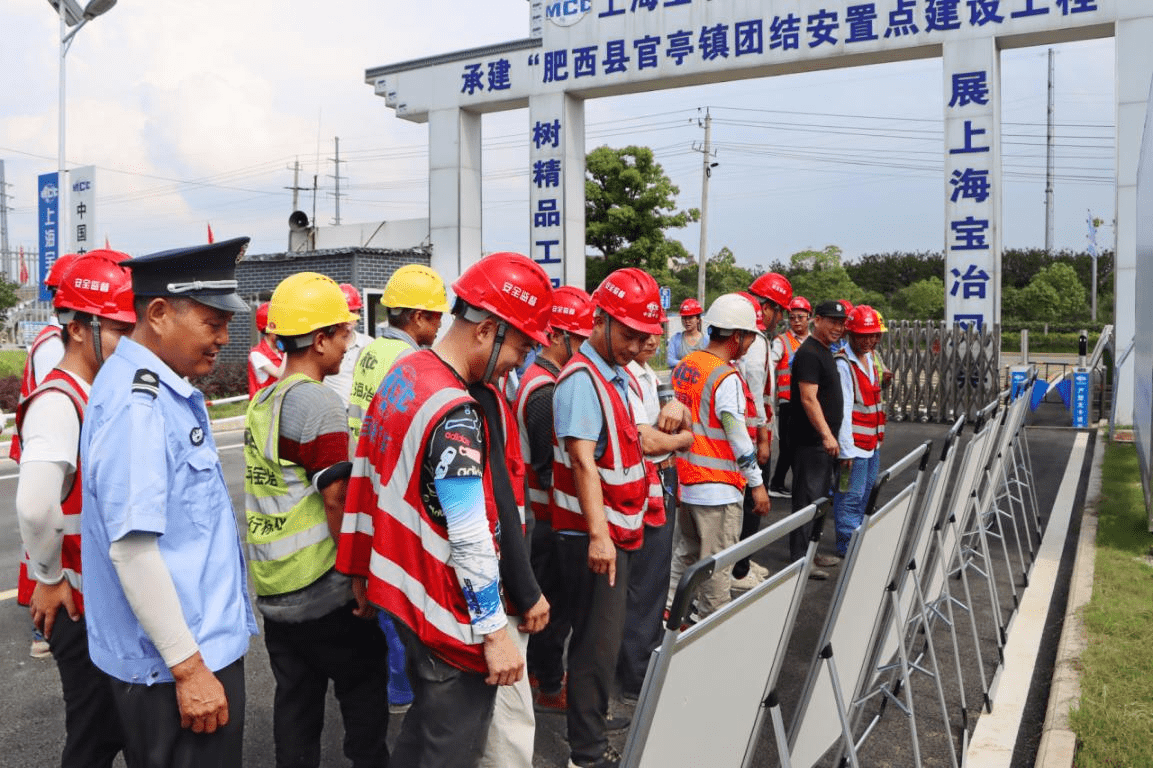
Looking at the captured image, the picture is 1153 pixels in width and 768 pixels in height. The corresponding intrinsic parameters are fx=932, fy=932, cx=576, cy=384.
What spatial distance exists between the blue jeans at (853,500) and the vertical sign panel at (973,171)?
347 inches

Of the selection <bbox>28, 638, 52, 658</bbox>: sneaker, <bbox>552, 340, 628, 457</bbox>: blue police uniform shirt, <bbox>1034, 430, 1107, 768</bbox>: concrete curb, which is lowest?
<bbox>28, 638, 52, 658</bbox>: sneaker

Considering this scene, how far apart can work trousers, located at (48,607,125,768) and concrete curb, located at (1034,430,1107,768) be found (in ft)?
11.2

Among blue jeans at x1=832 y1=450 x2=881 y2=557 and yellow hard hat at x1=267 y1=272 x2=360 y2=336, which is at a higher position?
yellow hard hat at x1=267 y1=272 x2=360 y2=336

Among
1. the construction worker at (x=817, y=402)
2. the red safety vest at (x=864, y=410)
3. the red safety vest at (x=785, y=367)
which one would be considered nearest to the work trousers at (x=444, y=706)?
the construction worker at (x=817, y=402)

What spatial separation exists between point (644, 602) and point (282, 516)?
6.41 feet

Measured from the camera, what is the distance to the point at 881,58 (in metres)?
15.5

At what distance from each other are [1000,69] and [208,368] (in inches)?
601

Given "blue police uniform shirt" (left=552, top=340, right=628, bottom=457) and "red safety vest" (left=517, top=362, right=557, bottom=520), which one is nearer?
"blue police uniform shirt" (left=552, top=340, right=628, bottom=457)

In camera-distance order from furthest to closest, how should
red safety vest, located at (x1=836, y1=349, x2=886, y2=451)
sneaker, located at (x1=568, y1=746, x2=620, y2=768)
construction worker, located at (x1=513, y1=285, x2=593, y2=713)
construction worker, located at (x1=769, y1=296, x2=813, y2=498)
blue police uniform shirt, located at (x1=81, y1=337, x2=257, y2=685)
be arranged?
construction worker, located at (x1=769, y1=296, x2=813, y2=498) < red safety vest, located at (x1=836, y1=349, x2=886, y2=451) < construction worker, located at (x1=513, y1=285, x2=593, y2=713) < sneaker, located at (x1=568, y1=746, x2=620, y2=768) < blue police uniform shirt, located at (x1=81, y1=337, x2=257, y2=685)

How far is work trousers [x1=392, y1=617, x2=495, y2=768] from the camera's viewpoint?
2545 millimetres

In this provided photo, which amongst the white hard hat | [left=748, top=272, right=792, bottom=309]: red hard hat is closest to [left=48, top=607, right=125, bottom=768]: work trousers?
the white hard hat

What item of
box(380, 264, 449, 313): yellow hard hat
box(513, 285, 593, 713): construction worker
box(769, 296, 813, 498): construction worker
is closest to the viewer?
box(513, 285, 593, 713): construction worker

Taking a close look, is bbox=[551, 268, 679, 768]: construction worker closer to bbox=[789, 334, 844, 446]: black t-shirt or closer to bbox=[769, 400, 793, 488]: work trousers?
bbox=[789, 334, 844, 446]: black t-shirt

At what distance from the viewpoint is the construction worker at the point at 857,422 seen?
6.66m
